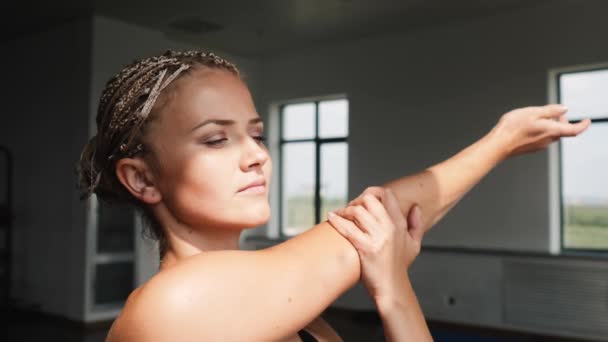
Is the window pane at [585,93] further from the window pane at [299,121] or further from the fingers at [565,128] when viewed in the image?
the fingers at [565,128]

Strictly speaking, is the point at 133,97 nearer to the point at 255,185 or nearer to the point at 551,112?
the point at 255,185

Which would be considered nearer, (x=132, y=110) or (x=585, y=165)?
(x=132, y=110)

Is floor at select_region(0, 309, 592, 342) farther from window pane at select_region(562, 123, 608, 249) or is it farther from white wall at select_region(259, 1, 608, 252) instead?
window pane at select_region(562, 123, 608, 249)

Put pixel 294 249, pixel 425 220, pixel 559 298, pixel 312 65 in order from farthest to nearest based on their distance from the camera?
pixel 312 65 < pixel 559 298 < pixel 425 220 < pixel 294 249

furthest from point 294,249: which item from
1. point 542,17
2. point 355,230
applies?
point 542,17

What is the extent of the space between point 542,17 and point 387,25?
5.04 feet

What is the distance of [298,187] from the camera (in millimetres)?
7297

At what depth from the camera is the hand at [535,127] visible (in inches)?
35.4

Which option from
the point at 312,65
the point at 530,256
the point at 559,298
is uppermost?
the point at 312,65

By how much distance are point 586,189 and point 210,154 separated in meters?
5.45

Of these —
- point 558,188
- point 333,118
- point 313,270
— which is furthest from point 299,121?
point 313,270

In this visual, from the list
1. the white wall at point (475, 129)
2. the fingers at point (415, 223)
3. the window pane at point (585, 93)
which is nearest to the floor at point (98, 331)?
the white wall at point (475, 129)

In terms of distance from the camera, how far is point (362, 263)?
2.24 feet

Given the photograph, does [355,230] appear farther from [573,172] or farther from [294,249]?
[573,172]
